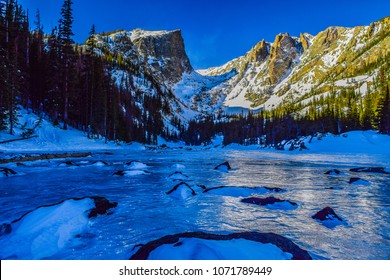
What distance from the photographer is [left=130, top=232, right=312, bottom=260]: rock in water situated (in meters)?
4.75

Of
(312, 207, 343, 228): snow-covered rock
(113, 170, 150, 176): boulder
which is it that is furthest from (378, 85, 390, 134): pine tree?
(312, 207, 343, 228): snow-covered rock

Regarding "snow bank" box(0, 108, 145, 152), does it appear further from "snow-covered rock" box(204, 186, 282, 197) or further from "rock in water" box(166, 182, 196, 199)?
"snow-covered rock" box(204, 186, 282, 197)

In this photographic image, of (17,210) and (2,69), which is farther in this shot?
(2,69)

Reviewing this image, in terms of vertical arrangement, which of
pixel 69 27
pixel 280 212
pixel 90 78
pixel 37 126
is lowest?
pixel 280 212

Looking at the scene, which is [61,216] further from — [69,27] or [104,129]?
[104,129]

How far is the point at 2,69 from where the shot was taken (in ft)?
97.5

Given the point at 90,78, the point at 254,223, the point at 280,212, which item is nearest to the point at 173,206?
the point at 254,223

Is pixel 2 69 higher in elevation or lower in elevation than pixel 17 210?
higher

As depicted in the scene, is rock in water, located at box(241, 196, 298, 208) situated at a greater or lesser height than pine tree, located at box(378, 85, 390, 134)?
lesser

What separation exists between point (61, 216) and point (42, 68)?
173ft

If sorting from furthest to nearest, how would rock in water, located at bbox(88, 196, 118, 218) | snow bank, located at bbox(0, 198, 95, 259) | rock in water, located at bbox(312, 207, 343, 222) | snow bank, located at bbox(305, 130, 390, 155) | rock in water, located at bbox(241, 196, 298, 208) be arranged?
snow bank, located at bbox(305, 130, 390, 155) < rock in water, located at bbox(241, 196, 298, 208) < rock in water, located at bbox(88, 196, 118, 218) < rock in water, located at bbox(312, 207, 343, 222) < snow bank, located at bbox(0, 198, 95, 259)

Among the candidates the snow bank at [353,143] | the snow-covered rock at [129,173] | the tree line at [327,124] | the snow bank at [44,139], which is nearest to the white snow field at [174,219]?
the snow-covered rock at [129,173]

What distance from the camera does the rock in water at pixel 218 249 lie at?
475 cm

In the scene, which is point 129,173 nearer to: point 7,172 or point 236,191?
point 7,172
